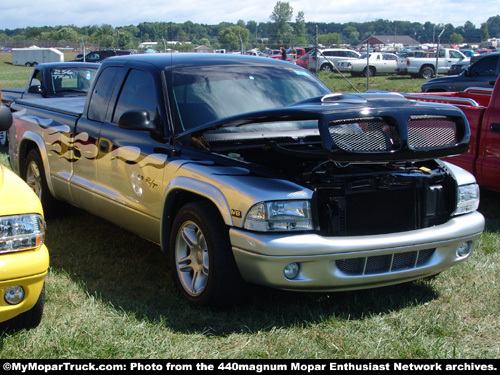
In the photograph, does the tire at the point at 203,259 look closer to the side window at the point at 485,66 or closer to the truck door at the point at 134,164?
the truck door at the point at 134,164

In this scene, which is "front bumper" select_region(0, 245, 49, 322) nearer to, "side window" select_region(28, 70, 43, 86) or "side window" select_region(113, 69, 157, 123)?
"side window" select_region(113, 69, 157, 123)

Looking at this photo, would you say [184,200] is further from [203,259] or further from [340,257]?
[340,257]

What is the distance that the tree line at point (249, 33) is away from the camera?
112 ft

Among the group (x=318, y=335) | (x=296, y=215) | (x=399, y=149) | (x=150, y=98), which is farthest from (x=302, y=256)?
(x=150, y=98)

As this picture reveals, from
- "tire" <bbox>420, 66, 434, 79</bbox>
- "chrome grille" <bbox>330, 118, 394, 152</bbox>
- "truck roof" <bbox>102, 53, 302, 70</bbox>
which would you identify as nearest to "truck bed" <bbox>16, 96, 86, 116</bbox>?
"truck roof" <bbox>102, 53, 302, 70</bbox>

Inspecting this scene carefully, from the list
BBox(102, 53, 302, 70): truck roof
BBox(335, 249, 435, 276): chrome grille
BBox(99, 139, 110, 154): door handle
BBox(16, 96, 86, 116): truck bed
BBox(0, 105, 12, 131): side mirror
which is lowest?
BBox(335, 249, 435, 276): chrome grille

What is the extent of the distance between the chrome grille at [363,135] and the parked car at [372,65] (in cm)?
2846

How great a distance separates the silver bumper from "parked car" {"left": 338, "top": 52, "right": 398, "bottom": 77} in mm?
28284

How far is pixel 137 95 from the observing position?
16.4ft

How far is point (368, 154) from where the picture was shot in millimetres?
3484

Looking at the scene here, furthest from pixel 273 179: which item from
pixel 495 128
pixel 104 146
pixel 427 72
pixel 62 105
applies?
pixel 427 72

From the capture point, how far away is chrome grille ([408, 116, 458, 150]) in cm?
370

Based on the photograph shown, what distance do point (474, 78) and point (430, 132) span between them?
11614mm
